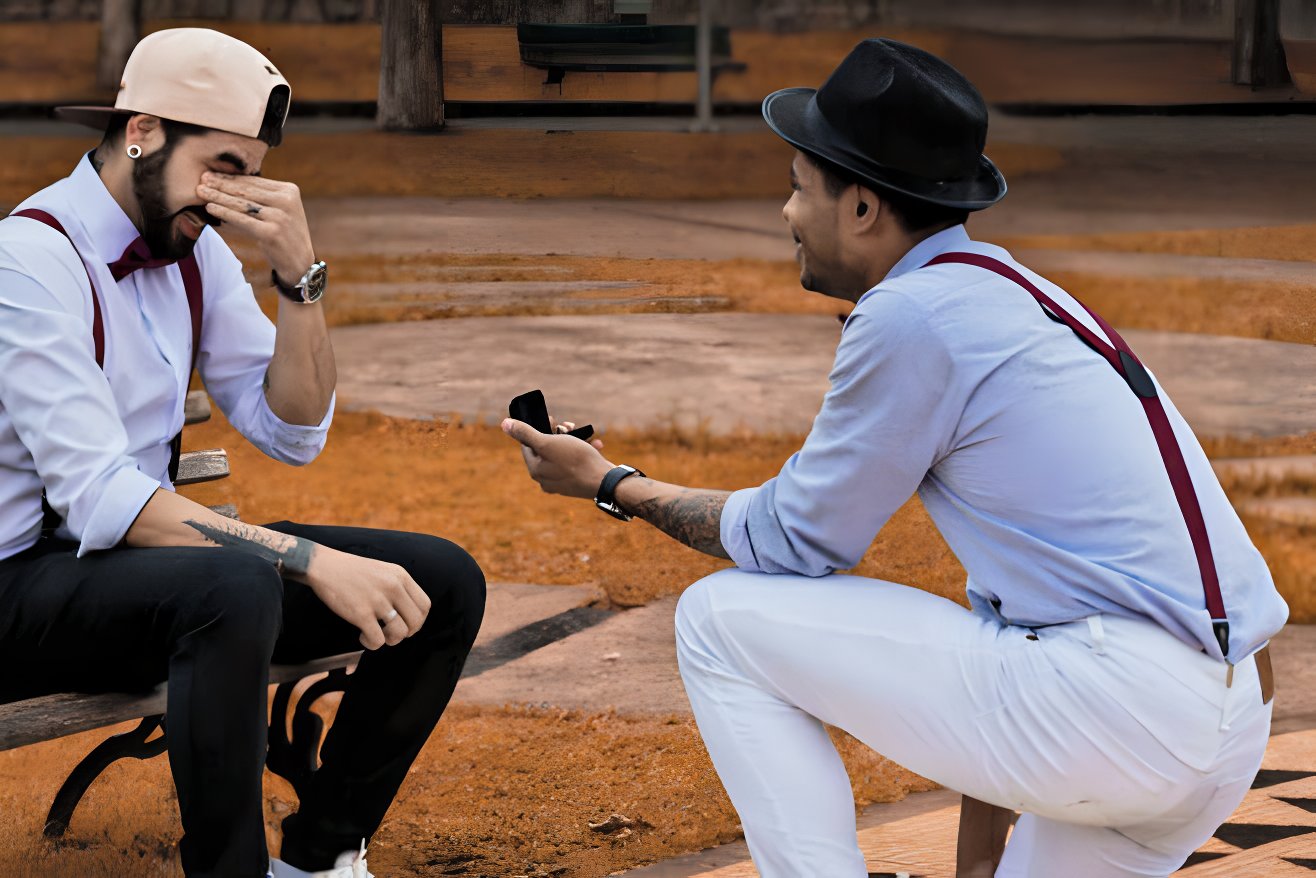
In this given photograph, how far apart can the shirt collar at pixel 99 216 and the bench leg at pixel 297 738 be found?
0.83 metres

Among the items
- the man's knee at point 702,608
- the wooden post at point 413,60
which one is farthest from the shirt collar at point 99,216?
the wooden post at point 413,60

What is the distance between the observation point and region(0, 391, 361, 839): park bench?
2.28m

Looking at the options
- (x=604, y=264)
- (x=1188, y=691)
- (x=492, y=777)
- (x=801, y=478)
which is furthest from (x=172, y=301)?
(x=604, y=264)

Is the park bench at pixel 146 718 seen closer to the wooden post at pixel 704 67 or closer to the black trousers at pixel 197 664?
the black trousers at pixel 197 664

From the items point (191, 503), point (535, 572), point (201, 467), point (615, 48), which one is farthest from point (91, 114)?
point (615, 48)

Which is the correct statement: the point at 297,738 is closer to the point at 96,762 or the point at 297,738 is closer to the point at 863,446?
the point at 96,762

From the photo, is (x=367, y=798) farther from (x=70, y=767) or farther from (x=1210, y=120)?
(x=1210, y=120)

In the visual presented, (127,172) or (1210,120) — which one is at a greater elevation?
(127,172)

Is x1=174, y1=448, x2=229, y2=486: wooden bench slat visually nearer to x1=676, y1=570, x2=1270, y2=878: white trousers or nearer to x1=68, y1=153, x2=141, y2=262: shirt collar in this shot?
x1=68, y1=153, x2=141, y2=262: shirt collar

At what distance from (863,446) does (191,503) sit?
1.00m

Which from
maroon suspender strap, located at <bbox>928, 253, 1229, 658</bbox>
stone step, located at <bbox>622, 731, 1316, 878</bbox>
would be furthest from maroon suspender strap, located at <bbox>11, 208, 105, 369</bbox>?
stone step, located at <bbox>622, 731, 1316, 878</bbox>

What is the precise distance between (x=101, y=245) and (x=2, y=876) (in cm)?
123

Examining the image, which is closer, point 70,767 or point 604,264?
point 70,767

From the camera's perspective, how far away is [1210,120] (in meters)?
11.6
